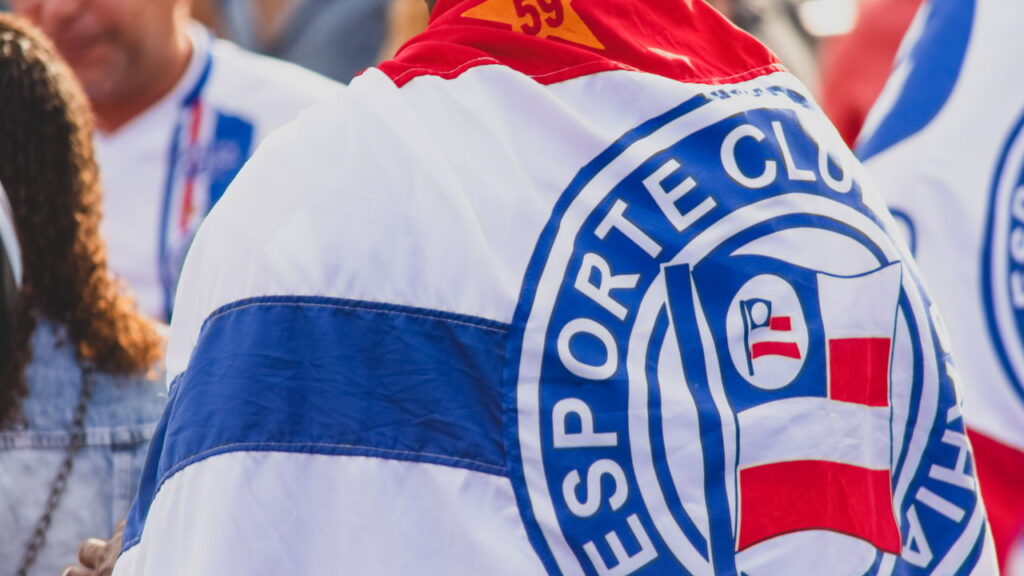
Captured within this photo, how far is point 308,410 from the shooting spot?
1.33 metres

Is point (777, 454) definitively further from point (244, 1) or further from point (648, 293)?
point (244, 1)

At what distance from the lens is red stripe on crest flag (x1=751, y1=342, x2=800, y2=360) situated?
1.46 metres

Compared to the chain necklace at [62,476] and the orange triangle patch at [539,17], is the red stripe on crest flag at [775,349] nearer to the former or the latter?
the orange triangle patch at [539,17]

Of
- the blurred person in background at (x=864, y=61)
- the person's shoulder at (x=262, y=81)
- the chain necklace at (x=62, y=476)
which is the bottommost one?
the chain necklace at (x=62, y=476)

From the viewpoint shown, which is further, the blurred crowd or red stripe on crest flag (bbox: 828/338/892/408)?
the blurred crowd

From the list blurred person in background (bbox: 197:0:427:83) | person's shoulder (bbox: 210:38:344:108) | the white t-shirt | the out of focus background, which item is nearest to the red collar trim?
the white t-shirt

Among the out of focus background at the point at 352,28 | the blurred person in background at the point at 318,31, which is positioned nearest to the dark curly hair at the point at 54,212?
the out of focus background at the point at 352,28

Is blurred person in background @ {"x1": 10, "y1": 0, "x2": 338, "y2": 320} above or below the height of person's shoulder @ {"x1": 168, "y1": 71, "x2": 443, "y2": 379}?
below

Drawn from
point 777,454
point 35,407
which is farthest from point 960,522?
point 35,407

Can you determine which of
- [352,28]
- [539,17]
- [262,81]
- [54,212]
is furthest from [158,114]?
[539,17]

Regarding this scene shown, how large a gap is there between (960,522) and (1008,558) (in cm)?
85

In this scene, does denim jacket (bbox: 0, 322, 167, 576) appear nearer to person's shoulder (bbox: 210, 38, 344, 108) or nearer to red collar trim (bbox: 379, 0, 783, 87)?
red collar trim (bbox: 379, 0, 783, 87)

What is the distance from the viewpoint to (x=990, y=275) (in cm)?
230

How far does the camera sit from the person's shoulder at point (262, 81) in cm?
344
